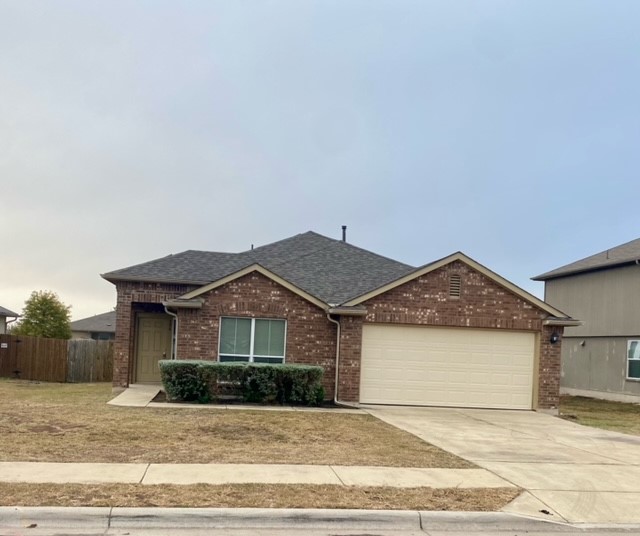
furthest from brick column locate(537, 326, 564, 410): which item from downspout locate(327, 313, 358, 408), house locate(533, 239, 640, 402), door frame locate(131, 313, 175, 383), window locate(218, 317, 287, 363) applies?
door frame locate(131, 313, 175, 383)

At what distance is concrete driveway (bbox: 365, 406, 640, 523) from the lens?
25.6ft

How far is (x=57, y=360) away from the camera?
26500 mm

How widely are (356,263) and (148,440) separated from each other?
13.9 metres

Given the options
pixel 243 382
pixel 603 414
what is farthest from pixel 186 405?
pixel 603 414

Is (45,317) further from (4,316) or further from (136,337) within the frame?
(136,337)

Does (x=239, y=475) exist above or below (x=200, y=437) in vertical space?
above

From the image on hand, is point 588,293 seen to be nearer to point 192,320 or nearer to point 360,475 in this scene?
point 192,320

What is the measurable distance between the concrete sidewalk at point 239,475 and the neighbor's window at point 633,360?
59.4 ft

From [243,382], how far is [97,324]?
36.2 metres

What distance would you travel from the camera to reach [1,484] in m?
7.44

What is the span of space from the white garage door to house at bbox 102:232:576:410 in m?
0.03

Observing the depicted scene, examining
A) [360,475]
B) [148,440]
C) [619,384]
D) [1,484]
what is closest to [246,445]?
[148,440]

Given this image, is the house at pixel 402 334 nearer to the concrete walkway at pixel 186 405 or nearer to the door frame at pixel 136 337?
the concrete walkway at pixel 186 405

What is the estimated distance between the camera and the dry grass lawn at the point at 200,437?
9.57m
